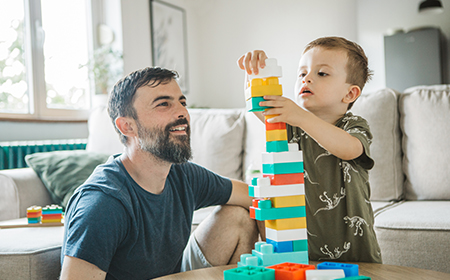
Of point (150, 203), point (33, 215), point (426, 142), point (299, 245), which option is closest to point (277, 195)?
point (299, 245)

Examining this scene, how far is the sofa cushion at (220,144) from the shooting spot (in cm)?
235

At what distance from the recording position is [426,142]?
2.03m

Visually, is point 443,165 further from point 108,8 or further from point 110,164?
point 108,8

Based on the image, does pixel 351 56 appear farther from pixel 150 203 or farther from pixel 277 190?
pixel 150 203

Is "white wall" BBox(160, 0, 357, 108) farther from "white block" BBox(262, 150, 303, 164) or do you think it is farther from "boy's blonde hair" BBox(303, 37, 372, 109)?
"white block" BBox(262, 150, 303, 164)

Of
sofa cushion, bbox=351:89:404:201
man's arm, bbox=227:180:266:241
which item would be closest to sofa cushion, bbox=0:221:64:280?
man's arm, bbox=227:180:266:241

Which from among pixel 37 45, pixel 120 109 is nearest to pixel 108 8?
pixel 37 45

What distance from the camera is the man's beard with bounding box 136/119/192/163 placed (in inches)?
50.8

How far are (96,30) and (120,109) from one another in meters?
3.09

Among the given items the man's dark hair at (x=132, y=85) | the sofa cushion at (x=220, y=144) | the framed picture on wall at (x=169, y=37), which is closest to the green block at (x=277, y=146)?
the man's dark hair at (x=132, y=85)

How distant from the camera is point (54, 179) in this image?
2.10m

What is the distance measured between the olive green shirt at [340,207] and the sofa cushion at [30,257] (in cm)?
95

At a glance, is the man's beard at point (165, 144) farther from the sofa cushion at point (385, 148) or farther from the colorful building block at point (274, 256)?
the sofa cushion at point (385, 148)

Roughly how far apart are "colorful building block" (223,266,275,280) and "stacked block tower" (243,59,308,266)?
67mm
